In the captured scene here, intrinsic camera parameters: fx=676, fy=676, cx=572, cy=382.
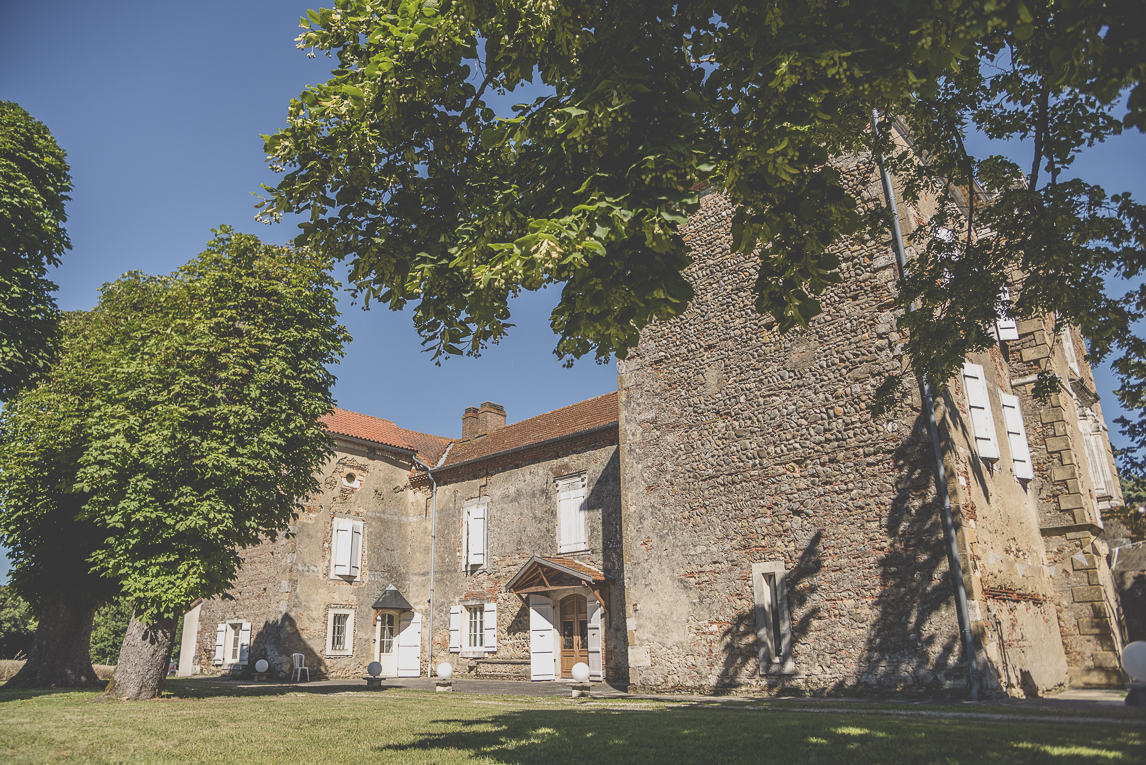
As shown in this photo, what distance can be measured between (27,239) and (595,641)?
13858 millimetres

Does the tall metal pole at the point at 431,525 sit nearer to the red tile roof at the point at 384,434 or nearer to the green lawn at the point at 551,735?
the red tile roof at the point at 384,434

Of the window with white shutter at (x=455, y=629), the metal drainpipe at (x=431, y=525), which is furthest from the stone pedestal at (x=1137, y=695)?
the metal drainpipe at (x=431, y=525)

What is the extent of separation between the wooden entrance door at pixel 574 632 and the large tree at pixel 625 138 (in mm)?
12828

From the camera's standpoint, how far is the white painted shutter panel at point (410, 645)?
65.2 feet

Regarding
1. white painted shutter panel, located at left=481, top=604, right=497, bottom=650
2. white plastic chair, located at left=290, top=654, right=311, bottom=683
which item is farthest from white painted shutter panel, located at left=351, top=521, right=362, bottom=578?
white painted shutter panel, located at left=481, top=604, right=497, bottom=650

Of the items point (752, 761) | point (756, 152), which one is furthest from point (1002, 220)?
point (752, 761)

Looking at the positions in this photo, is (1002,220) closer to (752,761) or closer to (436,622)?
(752,761)

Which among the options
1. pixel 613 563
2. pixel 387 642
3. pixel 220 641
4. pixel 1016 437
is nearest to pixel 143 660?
pixel 613 563

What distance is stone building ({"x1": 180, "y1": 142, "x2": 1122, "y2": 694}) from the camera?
9.98 meters

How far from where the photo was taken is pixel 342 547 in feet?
64.8

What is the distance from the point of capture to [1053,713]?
716cm

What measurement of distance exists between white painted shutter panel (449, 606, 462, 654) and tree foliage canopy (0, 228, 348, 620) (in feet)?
24.6

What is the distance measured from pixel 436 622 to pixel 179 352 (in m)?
11.1

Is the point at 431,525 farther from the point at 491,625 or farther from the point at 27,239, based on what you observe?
the point at 27,239
